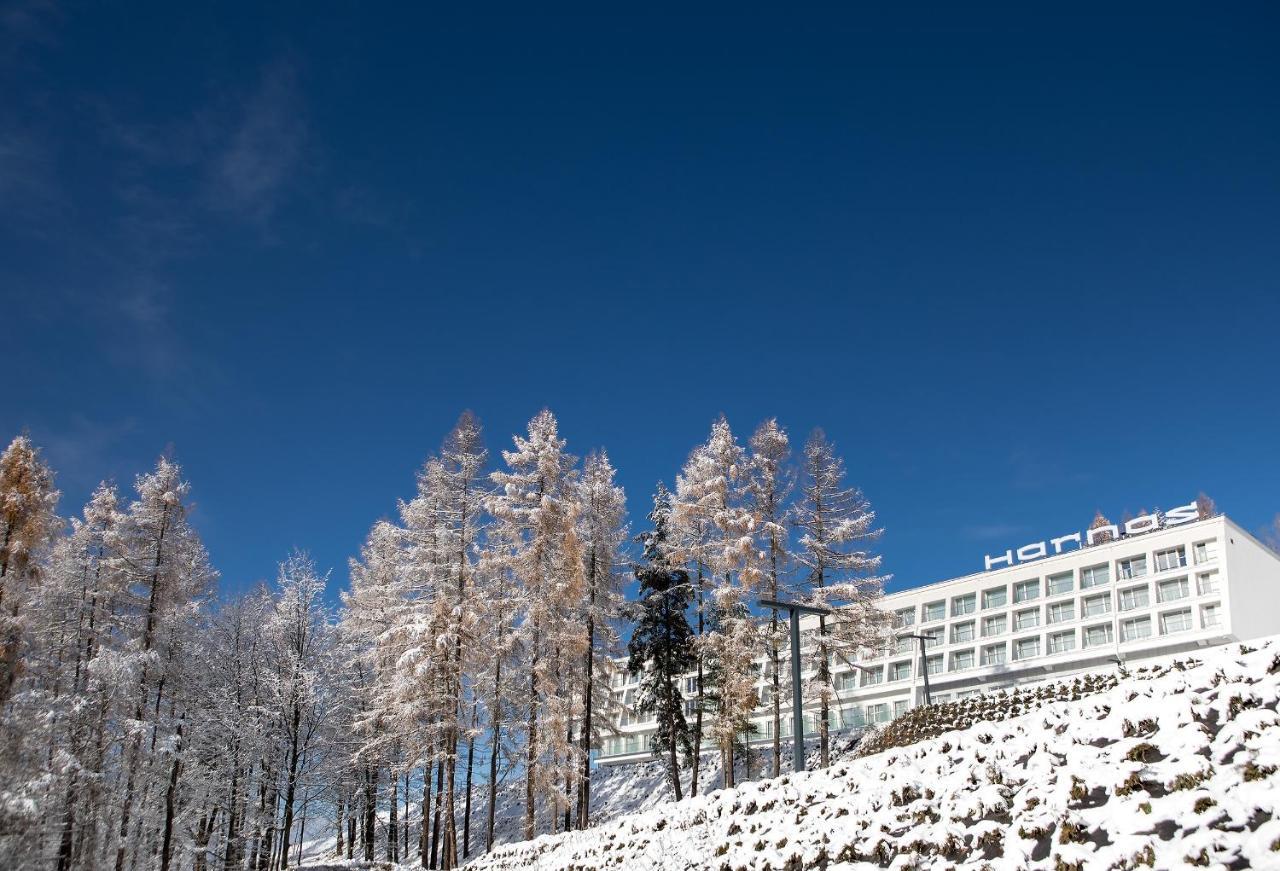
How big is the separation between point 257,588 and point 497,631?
602 inches

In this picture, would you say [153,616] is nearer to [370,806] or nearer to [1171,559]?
[370,806]

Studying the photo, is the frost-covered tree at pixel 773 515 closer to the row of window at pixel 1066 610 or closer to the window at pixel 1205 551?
the row of window at pixel 1066 610

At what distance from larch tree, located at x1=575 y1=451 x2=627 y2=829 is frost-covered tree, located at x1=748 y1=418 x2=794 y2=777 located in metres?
5.38

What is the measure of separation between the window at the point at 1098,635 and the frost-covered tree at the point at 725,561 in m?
31.3

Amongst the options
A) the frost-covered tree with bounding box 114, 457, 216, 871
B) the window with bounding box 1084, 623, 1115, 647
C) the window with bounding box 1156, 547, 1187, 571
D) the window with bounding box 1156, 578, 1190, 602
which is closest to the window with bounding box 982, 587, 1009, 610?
the window with bounding box 1084, 623, 1115, 647

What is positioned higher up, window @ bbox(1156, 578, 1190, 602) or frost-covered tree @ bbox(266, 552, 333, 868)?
window @ bbox(1156, 578, 1190, 602)

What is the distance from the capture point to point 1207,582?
1946 inches

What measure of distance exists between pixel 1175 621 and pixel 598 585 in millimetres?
37430

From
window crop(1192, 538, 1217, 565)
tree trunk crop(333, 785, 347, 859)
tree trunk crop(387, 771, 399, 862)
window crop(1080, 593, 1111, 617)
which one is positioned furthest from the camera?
window crop(1080, 593, 1111, 617)

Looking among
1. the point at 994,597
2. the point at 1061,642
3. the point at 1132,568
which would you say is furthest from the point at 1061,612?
the point at 1132,568

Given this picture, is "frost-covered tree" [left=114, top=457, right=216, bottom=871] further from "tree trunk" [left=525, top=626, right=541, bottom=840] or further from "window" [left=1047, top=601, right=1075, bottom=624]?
"window" [left=1047, top=601, right=1075, bottom=624]

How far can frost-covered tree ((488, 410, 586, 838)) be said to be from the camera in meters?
29.3

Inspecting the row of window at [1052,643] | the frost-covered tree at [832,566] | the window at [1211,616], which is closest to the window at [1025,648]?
the row of window at [1052,643]

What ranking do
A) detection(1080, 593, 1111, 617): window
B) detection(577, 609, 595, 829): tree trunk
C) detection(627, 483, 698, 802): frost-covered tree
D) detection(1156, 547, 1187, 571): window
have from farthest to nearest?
detection(1080, 593, 1111, 617): window < detection(1156, 547, 1187, 571): window < detection(627, 483, 698, 802): frost-covered tree < detection(577, 609, 595, 829): tree trunk
